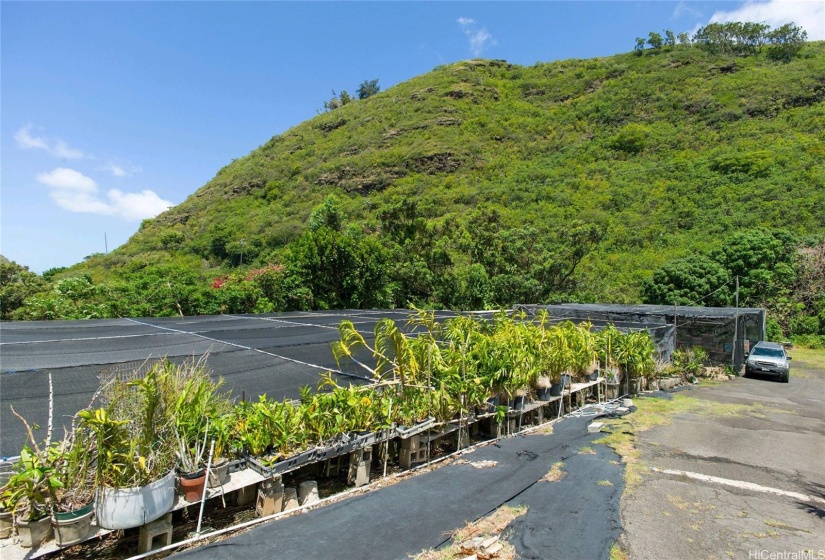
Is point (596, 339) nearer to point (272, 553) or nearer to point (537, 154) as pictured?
point (272, 553)

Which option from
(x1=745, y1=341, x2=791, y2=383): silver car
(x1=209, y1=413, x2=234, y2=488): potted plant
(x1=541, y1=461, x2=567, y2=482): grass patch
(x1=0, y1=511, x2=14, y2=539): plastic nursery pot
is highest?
(x1=209, y1=413, x2=234, y2=488): potted plant

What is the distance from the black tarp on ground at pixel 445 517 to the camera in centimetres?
254

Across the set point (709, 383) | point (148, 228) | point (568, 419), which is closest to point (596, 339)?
point (568, 419)

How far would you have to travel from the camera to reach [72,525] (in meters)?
2.26

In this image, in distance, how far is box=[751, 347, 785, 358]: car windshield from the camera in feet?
37.7

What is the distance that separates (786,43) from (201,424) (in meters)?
60.5

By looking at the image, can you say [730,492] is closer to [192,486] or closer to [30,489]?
[192,486]

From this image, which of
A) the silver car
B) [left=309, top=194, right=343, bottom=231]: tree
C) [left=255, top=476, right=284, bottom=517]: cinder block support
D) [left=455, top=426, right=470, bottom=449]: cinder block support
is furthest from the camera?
[left=309, top=194, right=343, bottom=231]: tree

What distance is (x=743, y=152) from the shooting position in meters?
28.3

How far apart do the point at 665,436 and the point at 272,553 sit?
4969 millimetres

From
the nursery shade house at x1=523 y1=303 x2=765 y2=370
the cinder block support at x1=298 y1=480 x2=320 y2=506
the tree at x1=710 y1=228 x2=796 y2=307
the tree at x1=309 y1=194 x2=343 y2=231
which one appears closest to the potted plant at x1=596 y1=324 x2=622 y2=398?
the nursery shade house at x1=523 y1=303 x2=765 y2=370

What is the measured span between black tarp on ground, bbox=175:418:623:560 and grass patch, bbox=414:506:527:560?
2.5 inches

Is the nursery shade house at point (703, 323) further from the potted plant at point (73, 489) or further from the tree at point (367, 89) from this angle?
the tree at point (367, 89)

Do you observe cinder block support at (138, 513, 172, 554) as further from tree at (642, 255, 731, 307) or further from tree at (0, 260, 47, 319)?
tree at (642, 255, 731, 307)
